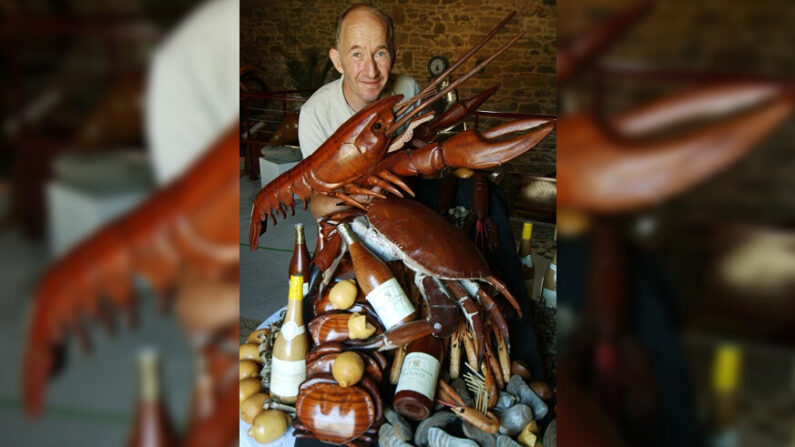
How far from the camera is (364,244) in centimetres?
118

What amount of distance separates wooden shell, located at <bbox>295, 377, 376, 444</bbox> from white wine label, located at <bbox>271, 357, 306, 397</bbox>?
110 mm

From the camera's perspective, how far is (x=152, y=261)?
0.27m

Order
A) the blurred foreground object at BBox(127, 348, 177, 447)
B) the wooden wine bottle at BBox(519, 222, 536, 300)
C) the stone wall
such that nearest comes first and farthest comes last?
the blurred foreground object at BBox(127, 348, 177, 447), the stone wall, the wooden wine bottle at BBox(519, 222, 536, 300)

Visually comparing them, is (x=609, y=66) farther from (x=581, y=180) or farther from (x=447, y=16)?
(x=447, y=16)

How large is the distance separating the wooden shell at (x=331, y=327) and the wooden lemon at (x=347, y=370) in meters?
0.10

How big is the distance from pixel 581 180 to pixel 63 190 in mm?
264

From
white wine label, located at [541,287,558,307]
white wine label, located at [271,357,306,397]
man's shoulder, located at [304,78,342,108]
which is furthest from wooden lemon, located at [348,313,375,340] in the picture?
white wine label, located at [541,287,558,307]

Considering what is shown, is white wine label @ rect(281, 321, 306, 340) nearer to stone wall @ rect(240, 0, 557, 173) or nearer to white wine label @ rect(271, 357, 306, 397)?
white wine label @ rect(271, 357, 306, 397)

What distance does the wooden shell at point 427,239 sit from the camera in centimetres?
105

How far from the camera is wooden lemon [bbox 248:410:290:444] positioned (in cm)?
99

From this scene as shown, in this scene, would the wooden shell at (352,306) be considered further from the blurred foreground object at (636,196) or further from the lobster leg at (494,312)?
the blurred foreground object at (636,196)

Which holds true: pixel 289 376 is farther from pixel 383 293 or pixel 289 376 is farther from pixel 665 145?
pixel 665 145

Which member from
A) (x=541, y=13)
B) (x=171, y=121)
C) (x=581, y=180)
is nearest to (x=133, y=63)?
→ (x=171, y=121)

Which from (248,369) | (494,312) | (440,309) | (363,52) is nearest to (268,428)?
(248,369)
